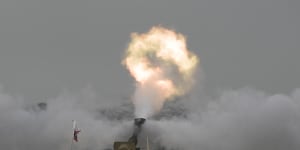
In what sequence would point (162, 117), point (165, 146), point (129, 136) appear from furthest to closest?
point (162, 117) → point (165, 146) → point (129, 136)

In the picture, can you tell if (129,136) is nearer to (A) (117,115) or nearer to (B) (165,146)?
(B) (165,146)

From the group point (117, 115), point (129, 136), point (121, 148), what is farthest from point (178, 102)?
point (121, 148)

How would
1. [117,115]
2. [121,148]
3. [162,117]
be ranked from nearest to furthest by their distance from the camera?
[121,148] < [162,117] < [117,115]

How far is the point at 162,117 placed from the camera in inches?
6437

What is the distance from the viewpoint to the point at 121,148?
104m

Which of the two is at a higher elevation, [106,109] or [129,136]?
[106,109]

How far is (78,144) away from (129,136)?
22.3 meters

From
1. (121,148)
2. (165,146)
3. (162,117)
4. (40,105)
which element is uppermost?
(40,105)

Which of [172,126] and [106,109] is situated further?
[106,109]

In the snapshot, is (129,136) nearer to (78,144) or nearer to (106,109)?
(78,144)

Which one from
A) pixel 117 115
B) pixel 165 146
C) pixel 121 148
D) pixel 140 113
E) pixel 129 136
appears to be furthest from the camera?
pixel 117 115

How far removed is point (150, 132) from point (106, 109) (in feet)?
125

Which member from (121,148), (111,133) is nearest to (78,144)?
(111,133)

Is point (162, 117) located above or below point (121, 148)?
above
